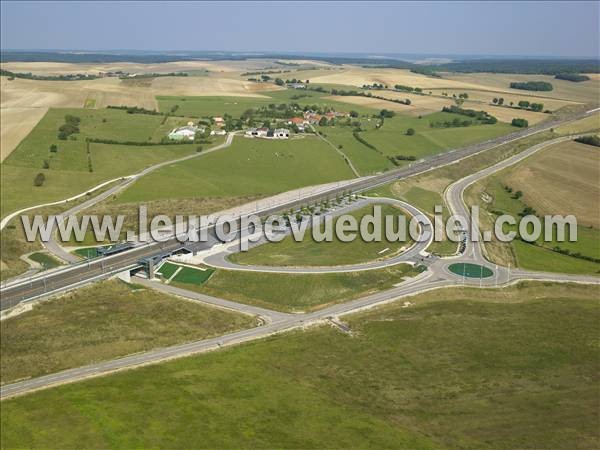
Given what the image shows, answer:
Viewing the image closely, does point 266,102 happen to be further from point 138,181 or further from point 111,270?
point 111,270

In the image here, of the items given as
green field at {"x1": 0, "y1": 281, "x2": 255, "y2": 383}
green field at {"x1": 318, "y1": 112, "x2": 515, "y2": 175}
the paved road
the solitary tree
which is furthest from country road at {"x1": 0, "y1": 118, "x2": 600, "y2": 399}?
green field at {"x1": 318, "y1": 112, "x2": 515, "y2": 175}

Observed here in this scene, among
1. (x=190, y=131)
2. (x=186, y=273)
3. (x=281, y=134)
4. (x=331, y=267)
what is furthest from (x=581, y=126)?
(x=186, y=273)

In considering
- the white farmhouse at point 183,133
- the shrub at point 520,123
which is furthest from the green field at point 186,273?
the shrub at point 520,123

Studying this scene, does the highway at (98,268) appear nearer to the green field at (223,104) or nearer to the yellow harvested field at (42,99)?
the yellow harvested field at (42,99)

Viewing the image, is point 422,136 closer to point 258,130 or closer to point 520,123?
point 520,123

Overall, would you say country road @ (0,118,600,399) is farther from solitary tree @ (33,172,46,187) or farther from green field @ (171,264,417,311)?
solitary tree @ (33,172,46,187)

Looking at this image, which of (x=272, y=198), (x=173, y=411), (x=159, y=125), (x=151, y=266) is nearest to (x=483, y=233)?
(x=272, y=198)

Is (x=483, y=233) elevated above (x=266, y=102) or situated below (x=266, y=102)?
below
